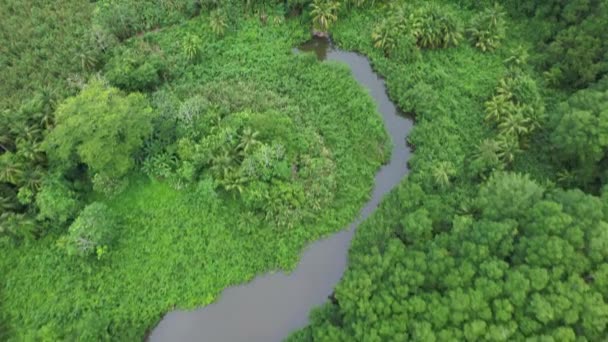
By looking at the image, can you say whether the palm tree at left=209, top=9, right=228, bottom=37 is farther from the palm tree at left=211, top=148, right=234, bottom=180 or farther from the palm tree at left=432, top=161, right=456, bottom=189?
the palm tree at left=432, top=161, right=456, bottom=189

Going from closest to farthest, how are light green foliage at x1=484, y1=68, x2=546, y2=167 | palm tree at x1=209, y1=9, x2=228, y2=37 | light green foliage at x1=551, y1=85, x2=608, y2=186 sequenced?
1. light green foliage at x1=551, y1=85, x2=608, y2=186
2. light green foliage at x1=484, y1=68, x2=546, y2=167
3. palm tree at x1=209, y1=9, x2=228, y2=37

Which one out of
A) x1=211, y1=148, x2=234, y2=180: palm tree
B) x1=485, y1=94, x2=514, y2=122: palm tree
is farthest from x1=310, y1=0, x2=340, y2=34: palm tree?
x1=211, y1=148, x2=234, y2=180: palm tree

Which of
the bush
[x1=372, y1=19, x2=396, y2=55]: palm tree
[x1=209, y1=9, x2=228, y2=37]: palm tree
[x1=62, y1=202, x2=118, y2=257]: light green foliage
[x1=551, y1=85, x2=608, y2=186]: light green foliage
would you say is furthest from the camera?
[x1=209, y1=9, x2=228, y2=37]: palm tree

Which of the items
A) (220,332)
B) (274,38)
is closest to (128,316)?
(220,332)

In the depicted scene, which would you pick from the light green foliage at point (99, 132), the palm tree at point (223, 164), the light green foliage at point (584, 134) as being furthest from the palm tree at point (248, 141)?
the light green foliage at point (584, 134)

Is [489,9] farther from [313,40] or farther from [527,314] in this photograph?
[527,314]

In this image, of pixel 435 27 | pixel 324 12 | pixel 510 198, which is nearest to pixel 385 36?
pixel 435 27

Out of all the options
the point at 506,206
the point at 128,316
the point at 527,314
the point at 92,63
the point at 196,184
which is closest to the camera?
the point at 527,314
